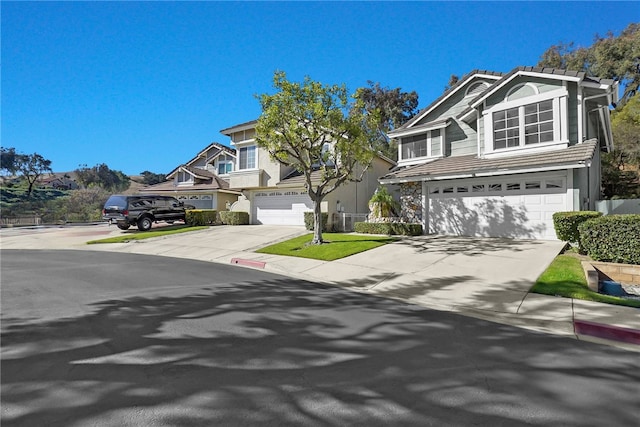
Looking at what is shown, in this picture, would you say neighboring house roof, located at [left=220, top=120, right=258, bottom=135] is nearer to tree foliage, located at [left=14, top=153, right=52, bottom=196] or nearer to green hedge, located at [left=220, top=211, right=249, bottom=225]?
green hedge, located at [left=220, top=211, right=249, bottom=225]

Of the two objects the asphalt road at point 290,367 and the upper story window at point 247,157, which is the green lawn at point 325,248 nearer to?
the asphalt road at point 290,367

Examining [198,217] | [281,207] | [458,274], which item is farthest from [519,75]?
[198,217]

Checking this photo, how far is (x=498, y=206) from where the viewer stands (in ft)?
46.8

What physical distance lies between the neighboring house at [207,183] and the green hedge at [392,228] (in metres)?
14.4

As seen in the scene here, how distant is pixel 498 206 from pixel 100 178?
80.0 metres

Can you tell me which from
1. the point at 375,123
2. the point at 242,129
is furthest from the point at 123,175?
the point at 375,123

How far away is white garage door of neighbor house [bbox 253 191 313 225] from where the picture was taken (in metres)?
21.6

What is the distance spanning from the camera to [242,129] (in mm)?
23938

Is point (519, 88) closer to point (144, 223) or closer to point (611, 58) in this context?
point (144, 223)

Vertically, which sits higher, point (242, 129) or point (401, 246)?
point (242, 129)

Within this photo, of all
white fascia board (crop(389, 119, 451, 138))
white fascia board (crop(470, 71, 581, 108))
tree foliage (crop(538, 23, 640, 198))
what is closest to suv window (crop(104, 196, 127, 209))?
white fascia board (crop(389, 119, 451, 138))

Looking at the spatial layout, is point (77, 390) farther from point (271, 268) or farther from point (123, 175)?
point (123, 175)

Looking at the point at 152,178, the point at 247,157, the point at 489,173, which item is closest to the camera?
the point at 489,173

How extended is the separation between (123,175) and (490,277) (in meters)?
94.8
